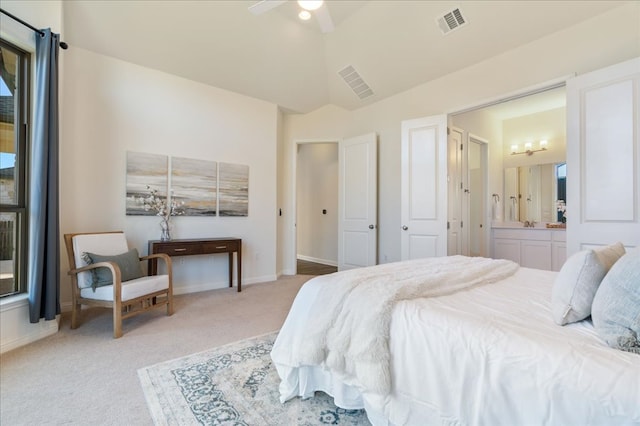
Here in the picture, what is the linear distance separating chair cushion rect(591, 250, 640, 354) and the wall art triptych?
4082 mm

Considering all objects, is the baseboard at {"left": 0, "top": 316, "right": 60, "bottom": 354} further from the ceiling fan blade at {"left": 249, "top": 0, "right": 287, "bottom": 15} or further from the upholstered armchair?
the ceiling fan blade at {"left": 249, "top": 0, "right": 287, "bottom": 15}

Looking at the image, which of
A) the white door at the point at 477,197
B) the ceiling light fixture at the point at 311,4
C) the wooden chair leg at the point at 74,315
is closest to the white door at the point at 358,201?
the white door at the point at 477,197

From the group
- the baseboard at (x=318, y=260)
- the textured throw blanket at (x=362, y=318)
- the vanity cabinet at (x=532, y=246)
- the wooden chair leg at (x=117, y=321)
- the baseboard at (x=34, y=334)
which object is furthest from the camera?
the baseboard at (x=318, y=260)

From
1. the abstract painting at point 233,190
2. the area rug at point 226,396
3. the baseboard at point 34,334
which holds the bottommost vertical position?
the area rug at point 226,396

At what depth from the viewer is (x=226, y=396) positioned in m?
1.72

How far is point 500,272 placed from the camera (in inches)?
78.7

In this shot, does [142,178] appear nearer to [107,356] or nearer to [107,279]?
[107,279]

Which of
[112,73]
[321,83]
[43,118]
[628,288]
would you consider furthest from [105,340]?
[321,83]

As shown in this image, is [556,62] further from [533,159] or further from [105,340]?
[105,340]

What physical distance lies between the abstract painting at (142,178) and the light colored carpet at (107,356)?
1.22 meters

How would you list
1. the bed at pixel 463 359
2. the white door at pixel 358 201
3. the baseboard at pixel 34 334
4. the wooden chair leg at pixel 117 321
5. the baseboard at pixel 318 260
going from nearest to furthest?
the bed at pixel 463 359 → the baseboard at pixel 34 334 → the wooden chair leg at pixel 117 321 → the white door at pixel 358 201 → the baseboard at pixel 318 260

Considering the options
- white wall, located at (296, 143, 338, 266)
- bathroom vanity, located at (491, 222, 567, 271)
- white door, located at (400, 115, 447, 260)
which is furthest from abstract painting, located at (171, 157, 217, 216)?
bathroom vanity, located at (491, 222, 567, 271)

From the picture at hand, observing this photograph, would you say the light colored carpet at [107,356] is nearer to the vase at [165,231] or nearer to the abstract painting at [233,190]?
the vase at [165,231]

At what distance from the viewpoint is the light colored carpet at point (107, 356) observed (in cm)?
161
